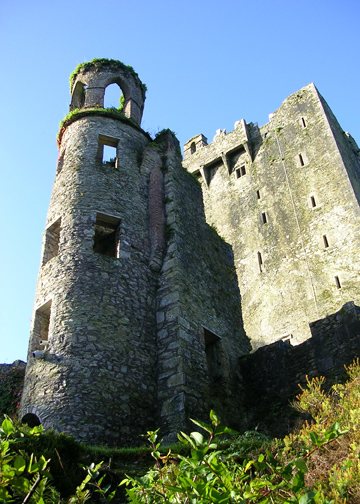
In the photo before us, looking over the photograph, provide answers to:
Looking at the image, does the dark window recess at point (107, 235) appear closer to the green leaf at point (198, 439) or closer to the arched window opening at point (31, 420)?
the arched window opening at point (31, 420)

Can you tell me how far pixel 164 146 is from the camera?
554 inches

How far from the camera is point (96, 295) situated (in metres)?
9.97

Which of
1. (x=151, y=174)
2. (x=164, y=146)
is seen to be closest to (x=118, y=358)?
(x=151, y=174)

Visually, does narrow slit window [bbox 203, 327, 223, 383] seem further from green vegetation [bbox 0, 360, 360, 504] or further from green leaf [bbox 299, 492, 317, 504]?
green leaf [bbox 299, 492, 317, 504]

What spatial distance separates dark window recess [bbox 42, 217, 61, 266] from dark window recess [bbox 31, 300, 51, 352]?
A: 1.36 metres

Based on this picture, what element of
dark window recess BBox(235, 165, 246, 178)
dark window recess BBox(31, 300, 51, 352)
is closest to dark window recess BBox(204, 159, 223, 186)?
dark window recess BBox(235, 165, 246, 178)

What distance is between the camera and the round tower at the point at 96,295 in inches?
347

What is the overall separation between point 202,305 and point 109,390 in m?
3.42

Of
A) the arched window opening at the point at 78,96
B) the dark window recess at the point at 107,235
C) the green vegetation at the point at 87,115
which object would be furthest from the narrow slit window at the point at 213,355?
the arched window opening at the point at 78,96

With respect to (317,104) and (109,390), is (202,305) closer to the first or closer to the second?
(109,390)

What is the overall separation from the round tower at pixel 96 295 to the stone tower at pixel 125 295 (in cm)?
2

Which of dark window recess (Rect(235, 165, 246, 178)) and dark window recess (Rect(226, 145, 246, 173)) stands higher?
dark window recess (Rect(226, 145, 246, 173))

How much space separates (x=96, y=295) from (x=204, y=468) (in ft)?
22.9

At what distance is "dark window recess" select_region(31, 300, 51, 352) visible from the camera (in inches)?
408
